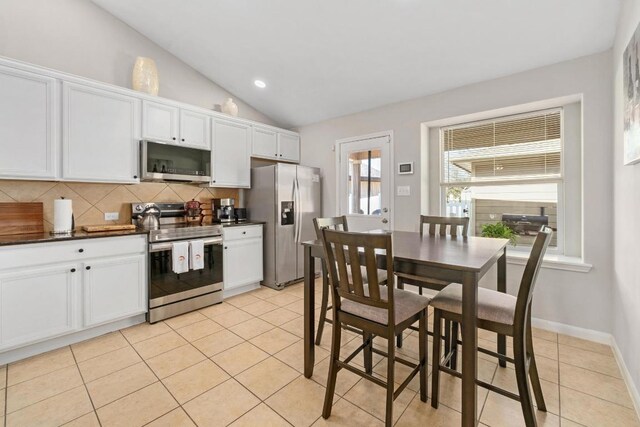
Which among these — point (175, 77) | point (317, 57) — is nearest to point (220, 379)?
point (317, 57)

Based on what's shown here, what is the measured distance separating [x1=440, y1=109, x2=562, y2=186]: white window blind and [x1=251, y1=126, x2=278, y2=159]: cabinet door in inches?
91.5

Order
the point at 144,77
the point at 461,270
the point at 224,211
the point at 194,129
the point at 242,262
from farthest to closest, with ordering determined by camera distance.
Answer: the point at 224,211
the point at 242,262
the point at 194,129
the point at 144,77
the point at 461,270

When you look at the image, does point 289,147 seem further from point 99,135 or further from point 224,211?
point 99,135

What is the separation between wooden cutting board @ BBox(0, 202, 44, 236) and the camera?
2.49 metres

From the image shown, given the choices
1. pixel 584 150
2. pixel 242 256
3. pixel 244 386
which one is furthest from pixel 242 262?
pixel 584 150

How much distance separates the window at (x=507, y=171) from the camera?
2.87 m

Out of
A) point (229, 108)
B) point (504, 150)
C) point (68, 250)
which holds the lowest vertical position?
point (68, 250)

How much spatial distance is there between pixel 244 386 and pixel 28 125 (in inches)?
107

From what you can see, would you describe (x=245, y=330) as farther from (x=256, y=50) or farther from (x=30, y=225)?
(x=256, y=50)

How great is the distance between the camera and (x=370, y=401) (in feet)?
5.80

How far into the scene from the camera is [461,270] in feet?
4.55

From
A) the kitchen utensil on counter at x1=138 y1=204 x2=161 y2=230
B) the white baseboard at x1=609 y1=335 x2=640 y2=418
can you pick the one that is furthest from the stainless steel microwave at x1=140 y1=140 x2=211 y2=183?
the white baseboard at x1=609 y1=335 x2=640 y2=418

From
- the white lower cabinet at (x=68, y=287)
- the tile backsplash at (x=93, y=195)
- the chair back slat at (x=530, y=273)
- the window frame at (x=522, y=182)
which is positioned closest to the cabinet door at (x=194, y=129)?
the tile backsplash at (x=93, y=195)

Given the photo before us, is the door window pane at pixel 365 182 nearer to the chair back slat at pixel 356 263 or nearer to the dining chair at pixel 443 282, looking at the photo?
the dining chair at pixel 443 282
